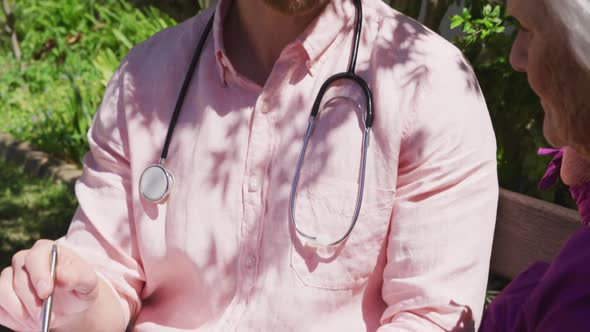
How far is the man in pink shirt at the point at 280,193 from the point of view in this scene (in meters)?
1.94

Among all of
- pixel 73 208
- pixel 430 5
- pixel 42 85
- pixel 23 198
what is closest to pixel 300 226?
pixel 430 5

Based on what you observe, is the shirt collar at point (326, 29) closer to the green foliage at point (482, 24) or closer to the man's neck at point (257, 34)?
the man's neck at point (257, 34)

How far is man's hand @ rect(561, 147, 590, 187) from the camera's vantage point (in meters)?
1.37

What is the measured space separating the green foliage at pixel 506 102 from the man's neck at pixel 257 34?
1.00 m

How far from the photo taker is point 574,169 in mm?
1387

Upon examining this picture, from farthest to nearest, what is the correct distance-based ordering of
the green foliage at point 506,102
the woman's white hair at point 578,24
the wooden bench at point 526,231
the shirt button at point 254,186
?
the green foliage at point 506,102
the shirt button at point 254,186
the wooden bench at point 526,231
the woman's white hair at point 578,24

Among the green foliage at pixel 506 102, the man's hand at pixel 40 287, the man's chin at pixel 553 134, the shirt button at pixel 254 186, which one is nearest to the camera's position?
the man's chin at pixel 553 134

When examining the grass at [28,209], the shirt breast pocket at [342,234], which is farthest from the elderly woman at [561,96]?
the grass at [28,209]

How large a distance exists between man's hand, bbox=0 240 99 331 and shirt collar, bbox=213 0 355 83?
68cm

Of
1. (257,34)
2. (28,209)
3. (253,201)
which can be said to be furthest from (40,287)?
(28,209)

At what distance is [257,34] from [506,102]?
1.17 meters

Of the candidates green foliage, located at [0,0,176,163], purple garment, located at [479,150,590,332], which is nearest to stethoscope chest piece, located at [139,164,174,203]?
purple garment, located at [479,150,590,332]

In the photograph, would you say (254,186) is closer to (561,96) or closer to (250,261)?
(250,261)

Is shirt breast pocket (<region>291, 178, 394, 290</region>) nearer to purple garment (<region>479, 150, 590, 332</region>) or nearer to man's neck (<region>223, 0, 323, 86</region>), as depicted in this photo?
man's neck (<region>223, 0, 323, 86</region>)
